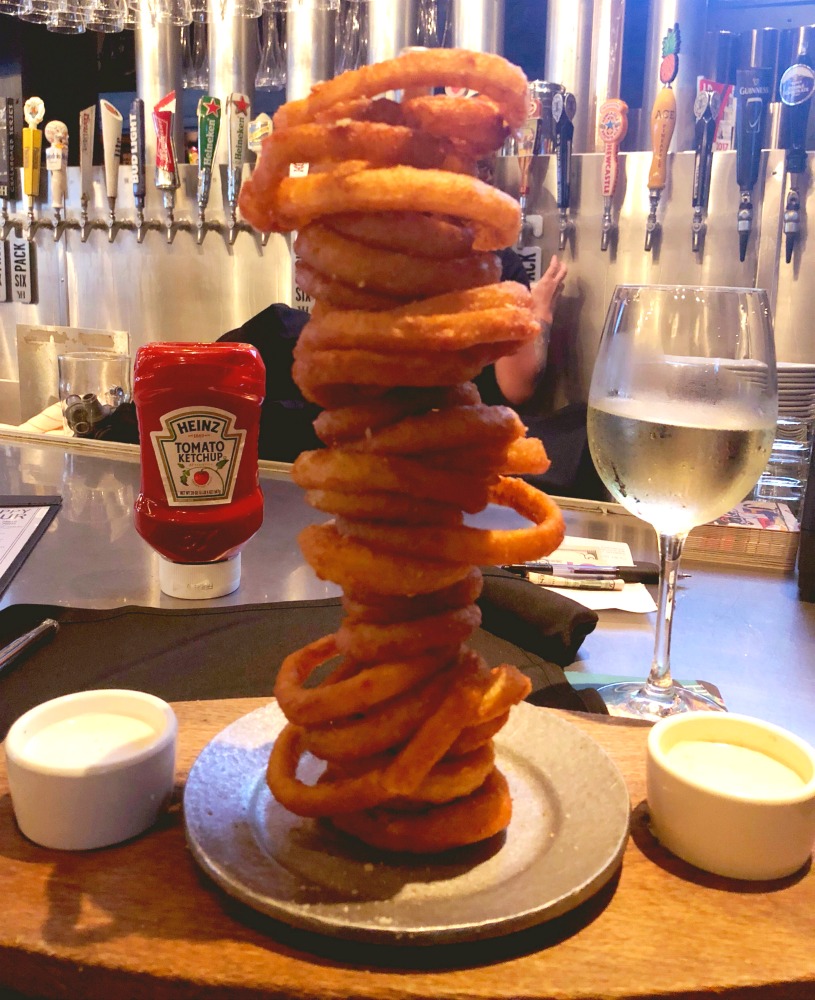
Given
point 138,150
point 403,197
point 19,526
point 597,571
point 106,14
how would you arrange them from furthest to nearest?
1. point 138,150
2. point 106,14
3. point 19,526
4. point 597,571
5. point 403,197

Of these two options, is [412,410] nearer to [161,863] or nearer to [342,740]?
[342,740]

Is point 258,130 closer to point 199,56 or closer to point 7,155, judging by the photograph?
point 199,56

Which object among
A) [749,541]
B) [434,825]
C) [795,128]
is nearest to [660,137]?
[795,128]

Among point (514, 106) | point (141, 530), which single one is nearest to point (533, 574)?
point (141, 530)

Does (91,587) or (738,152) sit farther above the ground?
(738,152)

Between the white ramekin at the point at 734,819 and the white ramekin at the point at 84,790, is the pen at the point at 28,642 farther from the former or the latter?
the white ramekin at the point at 734,819

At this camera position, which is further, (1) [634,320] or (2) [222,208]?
(2) [222,208]

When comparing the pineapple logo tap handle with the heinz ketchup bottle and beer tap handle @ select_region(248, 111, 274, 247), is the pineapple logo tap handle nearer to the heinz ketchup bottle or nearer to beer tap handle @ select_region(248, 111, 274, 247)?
beer tap handle @ select_region(248, 111, 274, 247)
